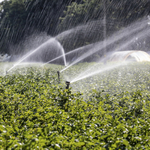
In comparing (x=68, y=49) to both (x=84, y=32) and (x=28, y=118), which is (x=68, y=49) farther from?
(x=28, y=118)

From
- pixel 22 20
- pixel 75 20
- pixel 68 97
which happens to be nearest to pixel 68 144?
pixel 68 97

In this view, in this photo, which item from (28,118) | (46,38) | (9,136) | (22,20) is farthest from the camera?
(22,20)

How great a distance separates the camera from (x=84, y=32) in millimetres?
25453

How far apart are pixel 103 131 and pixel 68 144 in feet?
2.05

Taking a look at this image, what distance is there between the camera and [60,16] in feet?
106

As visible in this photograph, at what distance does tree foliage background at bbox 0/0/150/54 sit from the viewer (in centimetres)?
2341

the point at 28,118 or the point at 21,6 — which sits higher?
the point at 21,6

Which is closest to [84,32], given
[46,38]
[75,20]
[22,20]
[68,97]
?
[75,20]

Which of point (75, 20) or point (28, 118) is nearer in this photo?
point (28, 118)

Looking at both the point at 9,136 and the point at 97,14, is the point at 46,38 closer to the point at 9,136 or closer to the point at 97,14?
the point at 97,14

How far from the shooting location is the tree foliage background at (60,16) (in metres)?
23.4

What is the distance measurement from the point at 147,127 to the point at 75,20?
Result: 23.7 meters

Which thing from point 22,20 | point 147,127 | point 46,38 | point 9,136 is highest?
point 22,20

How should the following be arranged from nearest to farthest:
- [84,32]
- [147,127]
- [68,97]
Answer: [147,127] < [68,97] < [84,32]
